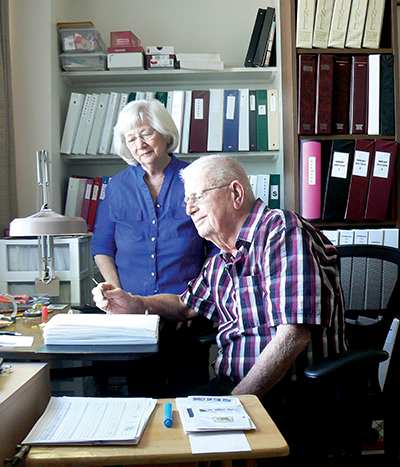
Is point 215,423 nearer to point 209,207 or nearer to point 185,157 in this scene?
point 209,207

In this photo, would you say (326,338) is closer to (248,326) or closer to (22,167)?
(248,326)

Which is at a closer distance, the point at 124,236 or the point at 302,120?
the point at 124,236

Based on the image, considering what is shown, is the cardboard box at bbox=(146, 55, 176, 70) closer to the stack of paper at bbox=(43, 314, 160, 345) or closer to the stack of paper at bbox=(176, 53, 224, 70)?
the stack of paper at bbox=(176, 53, 224, 70)

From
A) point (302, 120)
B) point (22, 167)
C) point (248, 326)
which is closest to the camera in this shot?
point (248, 326)

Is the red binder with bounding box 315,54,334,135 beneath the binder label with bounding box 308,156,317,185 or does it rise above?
above

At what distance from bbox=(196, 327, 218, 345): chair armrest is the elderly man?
61 millimetres

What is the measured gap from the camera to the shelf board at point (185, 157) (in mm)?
2541

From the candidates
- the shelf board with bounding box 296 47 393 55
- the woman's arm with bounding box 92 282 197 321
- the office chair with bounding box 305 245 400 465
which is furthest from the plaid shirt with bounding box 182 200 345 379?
the shelf board with bounding box 296 47 393 55

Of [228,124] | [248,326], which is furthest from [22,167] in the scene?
[248,326]

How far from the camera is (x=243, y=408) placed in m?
0.90

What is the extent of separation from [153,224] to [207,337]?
535 millimetres

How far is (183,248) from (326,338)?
74 cm

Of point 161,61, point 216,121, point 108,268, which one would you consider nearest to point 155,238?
point 108,268

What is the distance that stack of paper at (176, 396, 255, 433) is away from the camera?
2.65ft
